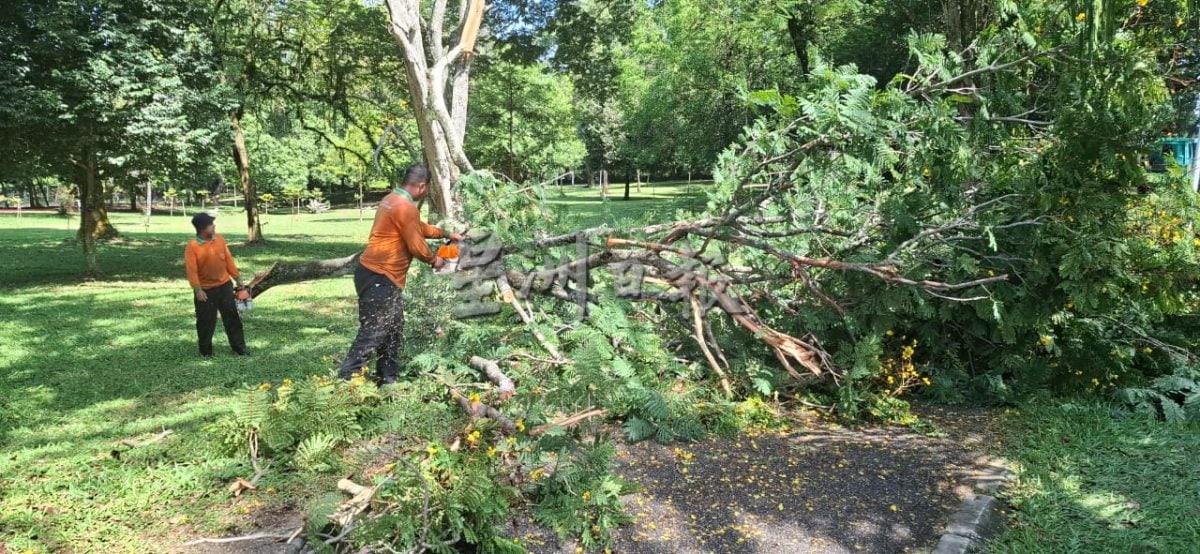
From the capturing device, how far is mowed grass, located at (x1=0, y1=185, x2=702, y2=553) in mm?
3467

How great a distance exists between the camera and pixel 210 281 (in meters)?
6.88

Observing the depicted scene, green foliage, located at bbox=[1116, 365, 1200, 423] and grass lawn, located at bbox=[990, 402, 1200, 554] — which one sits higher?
green foliage, located at bbox=[1116, 365, 1200, 423]

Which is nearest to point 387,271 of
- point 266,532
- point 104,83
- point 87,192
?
point 266,532

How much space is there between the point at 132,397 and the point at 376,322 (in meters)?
2.44

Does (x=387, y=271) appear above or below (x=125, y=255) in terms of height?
above

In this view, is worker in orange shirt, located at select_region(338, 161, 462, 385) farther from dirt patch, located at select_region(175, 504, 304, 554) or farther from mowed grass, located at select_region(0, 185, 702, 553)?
dirt patch, located at select_region(175, 504, 304, 554)

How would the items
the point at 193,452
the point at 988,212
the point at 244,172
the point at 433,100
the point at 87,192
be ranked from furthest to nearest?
the point at 244,172 → the point at 87,192 → the point at 433,100 → the point at 988,212 → the point at 193,452

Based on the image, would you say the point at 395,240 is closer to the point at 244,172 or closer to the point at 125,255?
the point at 244,172

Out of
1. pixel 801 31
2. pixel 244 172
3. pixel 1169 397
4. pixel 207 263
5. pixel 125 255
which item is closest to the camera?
pixel 1169 397

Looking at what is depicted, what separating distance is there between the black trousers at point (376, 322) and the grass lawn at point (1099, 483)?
396 centimetres

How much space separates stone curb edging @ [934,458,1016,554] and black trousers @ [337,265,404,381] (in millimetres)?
3736

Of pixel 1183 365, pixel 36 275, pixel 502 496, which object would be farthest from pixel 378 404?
pixel 36 275

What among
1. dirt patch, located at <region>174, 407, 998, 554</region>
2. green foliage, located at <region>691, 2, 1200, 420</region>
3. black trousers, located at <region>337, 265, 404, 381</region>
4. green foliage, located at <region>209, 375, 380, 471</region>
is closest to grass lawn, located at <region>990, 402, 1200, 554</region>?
dirt patch, located at <region>174, 407, 998, 554</region>

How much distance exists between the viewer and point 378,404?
4.55 meters
